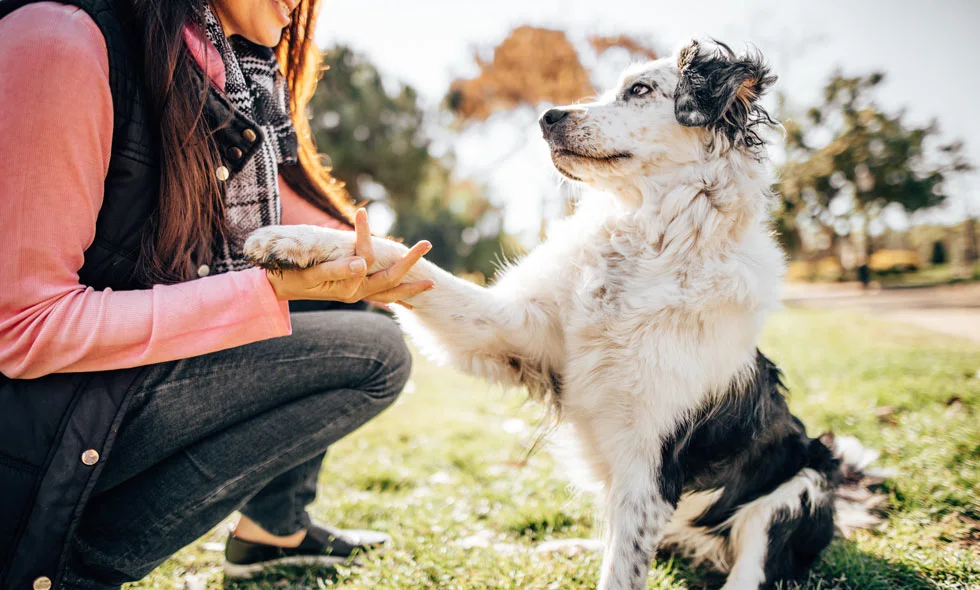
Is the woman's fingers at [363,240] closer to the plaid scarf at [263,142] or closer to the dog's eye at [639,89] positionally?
the plaid scarf at [263,142]

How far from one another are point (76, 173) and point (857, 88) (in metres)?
18.3

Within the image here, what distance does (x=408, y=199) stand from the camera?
53.4 ft

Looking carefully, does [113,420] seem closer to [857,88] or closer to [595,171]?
[595,171]

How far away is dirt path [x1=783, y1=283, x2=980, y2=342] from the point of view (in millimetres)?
8477

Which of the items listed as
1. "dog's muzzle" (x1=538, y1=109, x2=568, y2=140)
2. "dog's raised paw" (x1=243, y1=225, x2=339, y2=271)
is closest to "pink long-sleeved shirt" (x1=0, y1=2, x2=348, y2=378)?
"dog's raised paw" (x1=243, y1=225, x2=339, y2=271)

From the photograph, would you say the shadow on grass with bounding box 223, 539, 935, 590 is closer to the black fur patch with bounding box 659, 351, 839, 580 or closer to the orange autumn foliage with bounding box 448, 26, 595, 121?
the black fur patch with bounding box 659, 351, 839, 580

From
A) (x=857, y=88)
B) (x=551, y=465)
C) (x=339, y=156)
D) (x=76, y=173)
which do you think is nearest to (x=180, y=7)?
(x=76, y=173)

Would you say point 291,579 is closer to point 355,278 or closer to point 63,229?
point 355,278

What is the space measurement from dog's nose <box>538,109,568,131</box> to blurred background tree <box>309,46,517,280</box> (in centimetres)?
1217

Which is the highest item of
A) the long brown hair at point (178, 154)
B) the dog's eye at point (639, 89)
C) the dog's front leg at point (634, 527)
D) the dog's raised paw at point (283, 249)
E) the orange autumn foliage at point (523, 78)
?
the orange autumn foliage at point (523, 78)

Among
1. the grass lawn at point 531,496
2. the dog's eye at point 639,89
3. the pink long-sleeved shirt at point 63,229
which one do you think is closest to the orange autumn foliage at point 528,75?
the grass lawn at point 531,496

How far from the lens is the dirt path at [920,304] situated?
8.48 m

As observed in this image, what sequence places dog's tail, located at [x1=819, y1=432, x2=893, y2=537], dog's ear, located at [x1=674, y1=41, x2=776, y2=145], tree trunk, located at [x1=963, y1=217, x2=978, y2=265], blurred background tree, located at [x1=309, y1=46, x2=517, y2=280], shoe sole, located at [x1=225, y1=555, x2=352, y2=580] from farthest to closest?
blurred background tree, located at [x1=309, y1=46, x2=517, y2=280], tree trunk, located at [x1=963, y1=217, x2=978, y2=265], dog's tail, located at [x1=819, y1=432, x2=893, y2=537], shoe sole, located at [x1=225, y1=555, x2=352, y2=580], dog's ear, located at [x1=674, y1=41, x2=776, y2=145]

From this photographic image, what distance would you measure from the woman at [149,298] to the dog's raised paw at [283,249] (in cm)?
5
